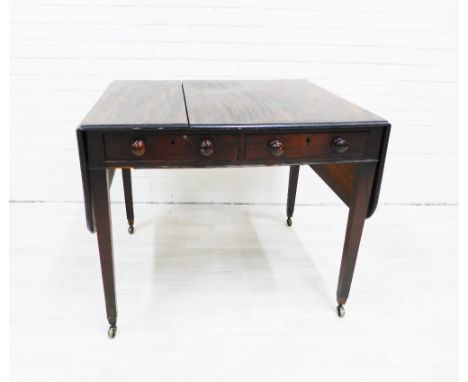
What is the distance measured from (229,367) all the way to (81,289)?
0.78m

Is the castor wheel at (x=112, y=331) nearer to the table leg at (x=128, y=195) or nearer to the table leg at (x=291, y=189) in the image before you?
the table leg at (x=128, y=195)

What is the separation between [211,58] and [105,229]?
4.28 feet

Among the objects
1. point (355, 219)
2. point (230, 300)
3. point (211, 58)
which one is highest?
point (211, 58)

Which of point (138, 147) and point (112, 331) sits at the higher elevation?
point (138, 147)

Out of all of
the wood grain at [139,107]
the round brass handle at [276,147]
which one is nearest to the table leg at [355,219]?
the round brass handle at [276,147]

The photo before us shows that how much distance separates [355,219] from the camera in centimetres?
141

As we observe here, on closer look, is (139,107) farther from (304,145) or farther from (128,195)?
(128,195)

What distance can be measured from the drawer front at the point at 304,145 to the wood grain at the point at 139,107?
0.80 ft

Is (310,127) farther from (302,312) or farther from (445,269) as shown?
(445,269)

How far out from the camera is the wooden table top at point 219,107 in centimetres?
119

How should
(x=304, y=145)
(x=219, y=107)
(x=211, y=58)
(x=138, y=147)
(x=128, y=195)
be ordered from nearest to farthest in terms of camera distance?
(x=138, y=147) < (x=304, y=145) < (x=219, y=107) < (x=128, y=195) < (x=211, y=58)

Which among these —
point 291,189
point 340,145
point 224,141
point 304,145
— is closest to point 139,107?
point 224,141

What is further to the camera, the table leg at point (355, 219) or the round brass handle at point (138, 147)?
the table leg at point (355, 219)

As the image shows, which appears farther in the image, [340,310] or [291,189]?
[291,189]
